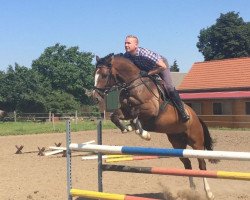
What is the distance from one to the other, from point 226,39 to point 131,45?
5940 cm

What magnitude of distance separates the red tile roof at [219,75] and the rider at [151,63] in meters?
26.0

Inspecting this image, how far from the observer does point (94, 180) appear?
29.7 ft

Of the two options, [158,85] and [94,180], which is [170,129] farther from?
[94,180]

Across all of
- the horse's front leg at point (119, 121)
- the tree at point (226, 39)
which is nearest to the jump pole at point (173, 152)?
the horse's front leg at point (119, 121)

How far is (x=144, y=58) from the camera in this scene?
6.41 metres

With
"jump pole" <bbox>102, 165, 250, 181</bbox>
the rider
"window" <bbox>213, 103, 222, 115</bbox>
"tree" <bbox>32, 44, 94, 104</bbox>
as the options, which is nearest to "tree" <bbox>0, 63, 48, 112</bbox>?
"tree" <bbox>32, 44, 94, 104</bbox>

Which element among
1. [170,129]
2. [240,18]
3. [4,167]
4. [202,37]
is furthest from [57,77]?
[170,129]

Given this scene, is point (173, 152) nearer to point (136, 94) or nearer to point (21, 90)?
point (136, 94)

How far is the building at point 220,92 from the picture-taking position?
2906cm

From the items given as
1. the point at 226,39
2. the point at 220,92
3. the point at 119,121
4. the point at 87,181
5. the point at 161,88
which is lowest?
the point at 87,181

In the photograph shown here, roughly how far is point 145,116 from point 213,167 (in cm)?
549

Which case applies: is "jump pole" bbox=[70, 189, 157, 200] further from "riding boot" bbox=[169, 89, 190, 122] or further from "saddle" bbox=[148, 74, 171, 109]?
"riding boot" bbox=[169, 89, 190, 122]

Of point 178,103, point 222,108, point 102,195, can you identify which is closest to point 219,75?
point 222,108

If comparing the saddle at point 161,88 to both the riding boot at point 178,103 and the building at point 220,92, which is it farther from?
the building at point 220,92
